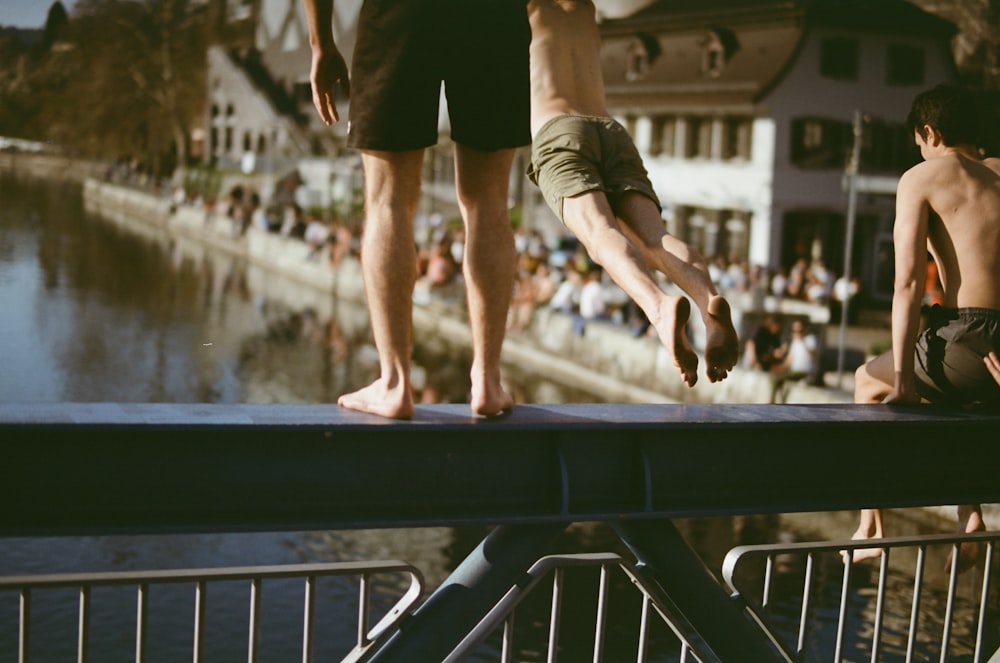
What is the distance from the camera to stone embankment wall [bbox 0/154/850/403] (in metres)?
23.4

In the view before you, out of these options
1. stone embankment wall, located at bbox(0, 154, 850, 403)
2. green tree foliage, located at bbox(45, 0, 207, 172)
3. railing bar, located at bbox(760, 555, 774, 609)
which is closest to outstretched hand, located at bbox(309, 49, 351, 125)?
railing bar, located at bbox(760, 555, 774, 609)

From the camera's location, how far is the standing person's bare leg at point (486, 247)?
3.59 meters

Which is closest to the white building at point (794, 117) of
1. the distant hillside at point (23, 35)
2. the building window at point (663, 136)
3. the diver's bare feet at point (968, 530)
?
the building window at point (663, 136)

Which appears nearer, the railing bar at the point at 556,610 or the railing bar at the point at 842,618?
the railing bar at the point at 556,610

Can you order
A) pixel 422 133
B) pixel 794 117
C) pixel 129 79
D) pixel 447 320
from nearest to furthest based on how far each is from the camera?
pixel 422 133 → pixel 129 79 → pixel 794 117 → pixel 447 320

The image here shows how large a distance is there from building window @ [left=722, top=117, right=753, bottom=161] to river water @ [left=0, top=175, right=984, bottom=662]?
7.89 meters

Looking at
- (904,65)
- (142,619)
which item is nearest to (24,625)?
(142,619)

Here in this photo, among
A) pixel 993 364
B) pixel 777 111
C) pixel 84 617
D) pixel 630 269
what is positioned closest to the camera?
pixel 84 617

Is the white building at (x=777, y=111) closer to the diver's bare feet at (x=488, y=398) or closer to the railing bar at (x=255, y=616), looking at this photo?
the diver's bare feet at (x=488, y=398)

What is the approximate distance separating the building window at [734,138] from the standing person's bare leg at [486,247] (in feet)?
99.1

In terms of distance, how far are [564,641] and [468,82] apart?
1368cm

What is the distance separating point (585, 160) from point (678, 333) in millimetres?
675

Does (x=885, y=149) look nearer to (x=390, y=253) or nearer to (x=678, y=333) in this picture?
(x=678, y=333)

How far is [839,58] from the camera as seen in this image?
1298 inches
